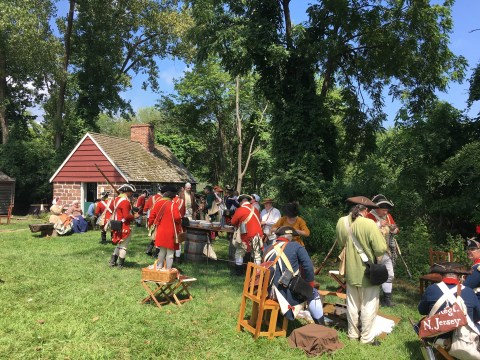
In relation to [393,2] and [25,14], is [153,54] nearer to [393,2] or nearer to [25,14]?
[25,14]

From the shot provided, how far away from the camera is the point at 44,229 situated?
15195 mm

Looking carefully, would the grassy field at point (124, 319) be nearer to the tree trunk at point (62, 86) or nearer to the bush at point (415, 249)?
the bush at point (415, 249)

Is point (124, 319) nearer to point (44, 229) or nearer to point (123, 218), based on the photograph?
point (123, 218)

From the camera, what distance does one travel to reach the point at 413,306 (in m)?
7.71

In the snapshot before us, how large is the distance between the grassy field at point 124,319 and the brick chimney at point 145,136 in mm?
16489

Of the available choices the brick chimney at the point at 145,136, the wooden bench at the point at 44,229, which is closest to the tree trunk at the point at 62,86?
the brick chimney at the point at 145,136

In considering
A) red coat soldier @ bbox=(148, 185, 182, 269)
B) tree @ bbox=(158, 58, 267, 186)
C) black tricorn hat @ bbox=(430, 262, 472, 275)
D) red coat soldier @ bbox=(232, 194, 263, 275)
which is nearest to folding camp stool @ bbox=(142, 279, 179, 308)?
red coat soldier @ bbox=(148, 185, 182, 269)

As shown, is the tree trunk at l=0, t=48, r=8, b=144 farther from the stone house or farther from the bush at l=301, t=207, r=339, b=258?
the bush at l=301, t=207, r=339, b=258

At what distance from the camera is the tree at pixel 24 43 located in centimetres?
2428

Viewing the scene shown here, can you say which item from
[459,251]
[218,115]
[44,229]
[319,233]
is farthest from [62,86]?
[459,251]

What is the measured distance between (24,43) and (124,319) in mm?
24163

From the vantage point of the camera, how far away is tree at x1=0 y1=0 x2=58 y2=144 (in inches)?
956

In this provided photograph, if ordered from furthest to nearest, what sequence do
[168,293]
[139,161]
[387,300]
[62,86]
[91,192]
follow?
1. [62,86]
2. [139,161]
3. [91,192]
4. [387,300]
5. [168,293]

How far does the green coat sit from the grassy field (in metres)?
0.92
